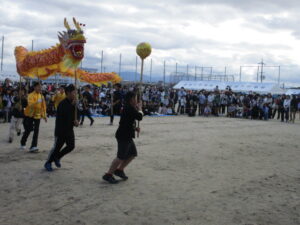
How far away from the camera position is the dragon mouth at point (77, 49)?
956cm

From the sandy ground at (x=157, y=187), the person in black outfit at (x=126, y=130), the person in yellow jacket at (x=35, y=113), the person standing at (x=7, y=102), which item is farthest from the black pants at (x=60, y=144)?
the person standing at (x=7, y=102)

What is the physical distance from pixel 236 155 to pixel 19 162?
17.5 ft

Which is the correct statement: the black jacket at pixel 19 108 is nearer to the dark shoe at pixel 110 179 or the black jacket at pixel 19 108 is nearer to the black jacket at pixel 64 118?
the black jacket at pixel 64 118

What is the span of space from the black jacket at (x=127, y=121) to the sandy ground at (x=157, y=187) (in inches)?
33.7

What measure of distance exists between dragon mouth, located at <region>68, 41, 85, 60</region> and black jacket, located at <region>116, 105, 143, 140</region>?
13.7 ft

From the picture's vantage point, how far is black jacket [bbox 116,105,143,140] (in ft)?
19.7

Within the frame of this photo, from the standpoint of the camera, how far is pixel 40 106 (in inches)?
332

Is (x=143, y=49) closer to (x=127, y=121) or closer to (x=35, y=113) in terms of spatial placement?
(x=127, y=121)

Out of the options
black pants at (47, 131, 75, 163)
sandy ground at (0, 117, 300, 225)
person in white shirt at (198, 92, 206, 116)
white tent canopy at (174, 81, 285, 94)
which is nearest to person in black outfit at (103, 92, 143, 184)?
sandy ground at (0, 117, 300, 225)

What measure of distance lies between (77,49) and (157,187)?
5.22 m

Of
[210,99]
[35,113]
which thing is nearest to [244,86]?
[210,99]

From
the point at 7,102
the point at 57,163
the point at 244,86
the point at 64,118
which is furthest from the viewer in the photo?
the point at 244,86

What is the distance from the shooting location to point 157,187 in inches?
233

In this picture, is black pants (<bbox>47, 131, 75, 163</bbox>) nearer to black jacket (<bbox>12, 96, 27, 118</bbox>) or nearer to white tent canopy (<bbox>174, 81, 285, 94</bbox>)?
black jacket (<bbox>12, 96, 27, 118</bbox>)
